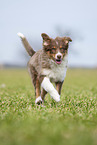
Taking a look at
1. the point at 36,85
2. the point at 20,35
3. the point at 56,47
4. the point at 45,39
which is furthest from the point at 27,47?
the point at 56,47

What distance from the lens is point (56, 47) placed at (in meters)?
4.67

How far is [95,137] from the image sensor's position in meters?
2.64

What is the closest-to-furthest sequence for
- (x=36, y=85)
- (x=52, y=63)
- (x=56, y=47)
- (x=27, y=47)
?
(x=56, y=47) < (x=52, y=63) < (x=36, y=85) < (x=27, y=47)

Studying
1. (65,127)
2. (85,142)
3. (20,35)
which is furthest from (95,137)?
(20,35)

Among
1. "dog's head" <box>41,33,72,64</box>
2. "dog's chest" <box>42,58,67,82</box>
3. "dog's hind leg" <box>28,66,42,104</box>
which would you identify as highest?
"dog's head" <box>41,33,72,64</box>

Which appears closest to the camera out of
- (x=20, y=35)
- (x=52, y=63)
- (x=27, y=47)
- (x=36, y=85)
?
(x=52, y=63)

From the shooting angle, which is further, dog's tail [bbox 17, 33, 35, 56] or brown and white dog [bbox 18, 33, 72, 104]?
dog's tail [bbox 17, 33, 35, 56]

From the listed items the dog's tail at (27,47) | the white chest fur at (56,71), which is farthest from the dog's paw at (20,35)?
the white chest fur at (56,71)

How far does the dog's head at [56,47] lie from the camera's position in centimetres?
465

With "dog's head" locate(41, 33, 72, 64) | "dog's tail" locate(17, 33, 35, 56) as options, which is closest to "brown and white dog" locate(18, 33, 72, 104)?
"dog's head" locate(41, 33, 72, 64)

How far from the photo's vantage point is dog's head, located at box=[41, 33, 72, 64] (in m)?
4.65

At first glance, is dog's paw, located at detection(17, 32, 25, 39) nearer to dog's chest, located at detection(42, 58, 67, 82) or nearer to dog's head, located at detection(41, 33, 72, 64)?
dog's head, located at detection(41, 33, 72, 64)

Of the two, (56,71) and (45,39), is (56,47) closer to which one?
(45,39)

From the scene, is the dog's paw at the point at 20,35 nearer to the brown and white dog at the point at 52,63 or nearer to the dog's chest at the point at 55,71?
the brown and white dog at the point at 52,63
